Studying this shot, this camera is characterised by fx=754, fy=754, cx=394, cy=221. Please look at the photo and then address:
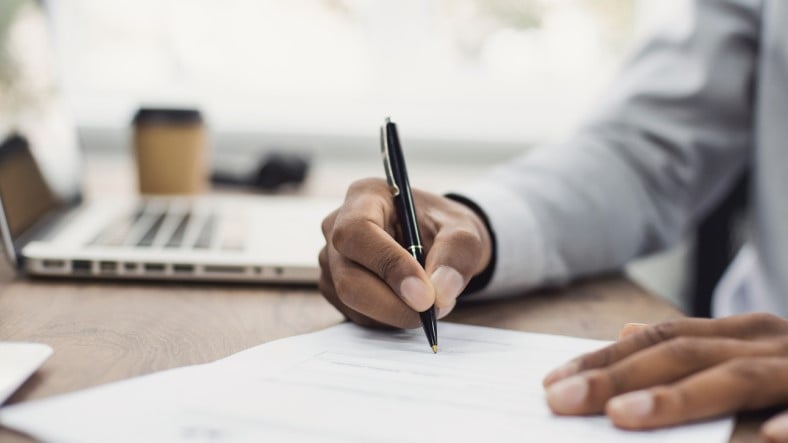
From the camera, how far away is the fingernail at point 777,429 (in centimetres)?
38

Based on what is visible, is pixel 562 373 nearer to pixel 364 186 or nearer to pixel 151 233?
pixel 364 186

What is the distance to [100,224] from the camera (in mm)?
747

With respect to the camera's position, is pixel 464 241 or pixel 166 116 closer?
pixel 464 241

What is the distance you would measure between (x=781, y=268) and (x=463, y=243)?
499 mm

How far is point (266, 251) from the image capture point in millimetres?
690

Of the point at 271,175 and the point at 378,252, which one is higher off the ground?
the point at 378,252

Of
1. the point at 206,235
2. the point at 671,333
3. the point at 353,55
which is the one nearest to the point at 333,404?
the point at 671,333

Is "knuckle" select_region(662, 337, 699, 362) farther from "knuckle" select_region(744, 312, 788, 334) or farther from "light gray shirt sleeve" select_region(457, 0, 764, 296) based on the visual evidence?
"light gray shirt sleeve" select_region(457, 0, 764, 296)

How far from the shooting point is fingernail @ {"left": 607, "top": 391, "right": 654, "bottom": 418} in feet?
1.28

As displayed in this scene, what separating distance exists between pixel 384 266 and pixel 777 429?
24cm

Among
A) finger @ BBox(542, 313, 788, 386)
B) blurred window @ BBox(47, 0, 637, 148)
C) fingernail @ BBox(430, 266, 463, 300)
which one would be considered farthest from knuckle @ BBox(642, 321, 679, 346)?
blurred window @ BBox(47, 0, 637, 148)

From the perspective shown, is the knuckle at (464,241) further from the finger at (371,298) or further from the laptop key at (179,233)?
the laptop key at (179,233)

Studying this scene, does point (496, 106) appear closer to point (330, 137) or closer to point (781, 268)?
point (330, 137)

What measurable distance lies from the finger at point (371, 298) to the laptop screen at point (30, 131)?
11.3 inches
